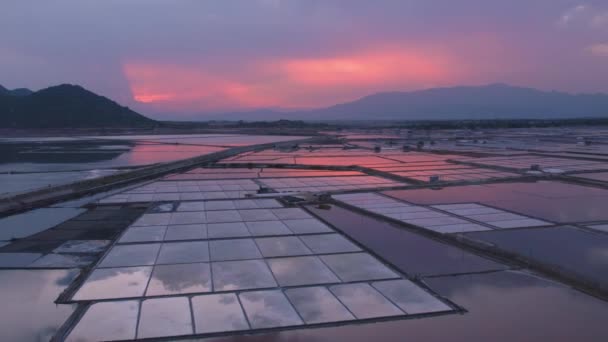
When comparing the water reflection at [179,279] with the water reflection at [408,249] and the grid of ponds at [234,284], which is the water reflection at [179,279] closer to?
the grid of ponds at [234,284]

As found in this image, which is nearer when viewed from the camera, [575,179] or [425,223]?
[425,223]

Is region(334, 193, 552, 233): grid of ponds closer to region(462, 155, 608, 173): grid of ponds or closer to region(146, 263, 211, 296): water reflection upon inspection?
region(146, 263, 211, 296): water reflection

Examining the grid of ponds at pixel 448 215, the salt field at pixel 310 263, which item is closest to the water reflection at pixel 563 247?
the salt field at pixel 310 263

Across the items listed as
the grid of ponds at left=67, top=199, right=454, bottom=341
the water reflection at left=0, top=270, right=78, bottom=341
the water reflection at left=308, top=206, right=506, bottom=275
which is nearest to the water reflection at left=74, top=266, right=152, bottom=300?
the grid of ponds at left=67, top=199, right=454, bottom=341

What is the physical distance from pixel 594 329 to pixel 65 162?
18.6 m

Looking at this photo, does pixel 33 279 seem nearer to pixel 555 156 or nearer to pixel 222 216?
pixel 222 216

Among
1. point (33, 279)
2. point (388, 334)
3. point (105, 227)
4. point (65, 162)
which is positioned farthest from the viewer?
point (65, 162)

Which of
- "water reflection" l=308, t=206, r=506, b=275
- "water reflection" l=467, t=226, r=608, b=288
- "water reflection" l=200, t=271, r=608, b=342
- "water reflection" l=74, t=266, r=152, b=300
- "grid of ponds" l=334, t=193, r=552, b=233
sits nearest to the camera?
"water reflection" l=200, t=271, r=608, b=342

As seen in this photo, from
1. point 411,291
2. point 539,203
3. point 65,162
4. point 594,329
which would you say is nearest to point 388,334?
point 411,291

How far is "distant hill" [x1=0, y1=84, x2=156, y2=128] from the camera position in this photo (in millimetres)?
47875

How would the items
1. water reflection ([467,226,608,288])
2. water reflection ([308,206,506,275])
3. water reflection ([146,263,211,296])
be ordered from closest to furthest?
water reflection ([146,263,211,296]) → water reflection ([467,226,608,288]) → water reflection ([308,206,506,275])

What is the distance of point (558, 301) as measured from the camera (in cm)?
504

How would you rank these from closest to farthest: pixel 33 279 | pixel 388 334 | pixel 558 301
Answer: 1. pixel 388 334
2. pixel 558 301
3. pixel 33 279

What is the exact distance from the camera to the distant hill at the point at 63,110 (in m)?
47.9
